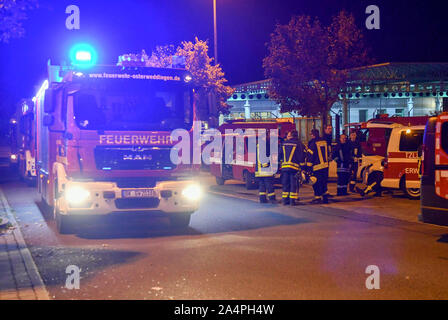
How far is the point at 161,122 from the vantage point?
1035cm

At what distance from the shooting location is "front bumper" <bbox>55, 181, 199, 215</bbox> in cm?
993

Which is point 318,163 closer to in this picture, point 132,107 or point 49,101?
point 132,107

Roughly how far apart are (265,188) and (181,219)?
4528 mm

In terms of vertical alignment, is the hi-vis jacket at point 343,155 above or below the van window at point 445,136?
below

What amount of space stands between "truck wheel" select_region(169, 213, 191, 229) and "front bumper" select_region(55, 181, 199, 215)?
22.6 inches

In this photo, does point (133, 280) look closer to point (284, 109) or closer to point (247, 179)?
point (247, 179)

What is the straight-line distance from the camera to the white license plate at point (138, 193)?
1007 cm

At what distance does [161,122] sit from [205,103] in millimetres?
968

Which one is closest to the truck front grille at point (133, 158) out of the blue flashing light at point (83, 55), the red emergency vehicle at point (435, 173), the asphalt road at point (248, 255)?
the asphalt road at point (248, 255)

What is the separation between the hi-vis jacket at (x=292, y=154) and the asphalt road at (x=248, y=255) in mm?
1115

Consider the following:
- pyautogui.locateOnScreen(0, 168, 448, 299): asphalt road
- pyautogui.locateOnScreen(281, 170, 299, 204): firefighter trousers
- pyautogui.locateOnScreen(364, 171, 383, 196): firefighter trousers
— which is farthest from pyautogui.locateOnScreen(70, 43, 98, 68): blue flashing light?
pyautogui.locateOnScreen(364, 171, 383, 196): firefighter trousers

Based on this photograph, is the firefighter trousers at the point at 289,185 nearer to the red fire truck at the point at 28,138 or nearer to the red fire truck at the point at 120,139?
the red fire truck at the point at 120,139

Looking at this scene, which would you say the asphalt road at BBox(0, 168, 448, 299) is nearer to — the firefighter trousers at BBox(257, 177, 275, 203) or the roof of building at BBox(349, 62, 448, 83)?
the firefighter trousers at BBox(257, 177, 275, 203)

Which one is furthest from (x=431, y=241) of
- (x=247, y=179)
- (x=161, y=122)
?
(x=247, y=179)
